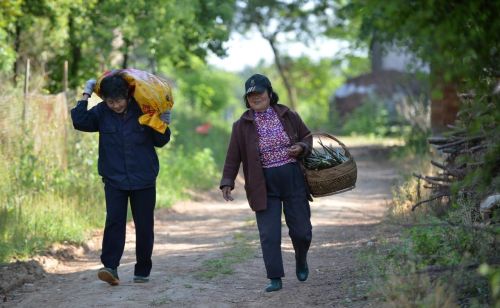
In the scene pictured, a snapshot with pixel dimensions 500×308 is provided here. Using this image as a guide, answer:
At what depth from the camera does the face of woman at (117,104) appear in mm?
7547

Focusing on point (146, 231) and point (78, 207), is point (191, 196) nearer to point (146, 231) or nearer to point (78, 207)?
point (78, 207)

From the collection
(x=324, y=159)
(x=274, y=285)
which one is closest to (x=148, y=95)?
(x=324, y=159)

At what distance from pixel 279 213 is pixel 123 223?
4.67ft

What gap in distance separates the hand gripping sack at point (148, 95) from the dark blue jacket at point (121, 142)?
100mm

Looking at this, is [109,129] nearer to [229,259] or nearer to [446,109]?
[229,259]

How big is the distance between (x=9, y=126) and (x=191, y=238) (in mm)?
2810

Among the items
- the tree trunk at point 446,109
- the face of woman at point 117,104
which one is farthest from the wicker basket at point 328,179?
the tree trunk at point 446,109

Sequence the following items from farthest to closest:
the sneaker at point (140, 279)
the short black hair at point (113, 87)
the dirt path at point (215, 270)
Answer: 1. the sneaker at point (140, 279)
2. the short black hair at point (113, 87)
3. the dirt path at point (215, 270)

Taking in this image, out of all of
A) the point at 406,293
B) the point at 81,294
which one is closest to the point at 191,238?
the point at 81,294

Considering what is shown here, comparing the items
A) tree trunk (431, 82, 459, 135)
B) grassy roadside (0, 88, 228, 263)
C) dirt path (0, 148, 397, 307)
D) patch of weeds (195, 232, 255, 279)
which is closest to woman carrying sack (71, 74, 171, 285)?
dirt path (0, 148, 397, 307)

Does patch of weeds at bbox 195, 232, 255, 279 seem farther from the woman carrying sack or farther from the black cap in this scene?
the black cap

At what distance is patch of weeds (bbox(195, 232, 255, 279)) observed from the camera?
823 cm

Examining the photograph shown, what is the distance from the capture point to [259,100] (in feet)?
24.2

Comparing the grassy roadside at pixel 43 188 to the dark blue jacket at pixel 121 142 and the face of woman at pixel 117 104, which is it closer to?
the dark blue jacket at pixel 121 142
